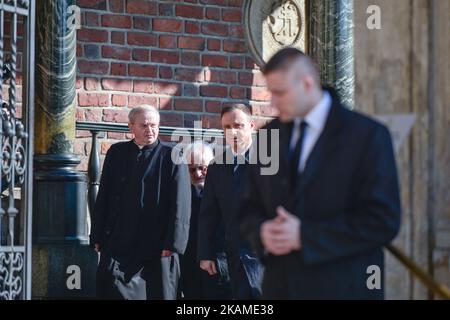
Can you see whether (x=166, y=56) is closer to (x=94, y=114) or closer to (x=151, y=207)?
(x=94, y=114)

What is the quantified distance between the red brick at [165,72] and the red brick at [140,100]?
172 millimetres

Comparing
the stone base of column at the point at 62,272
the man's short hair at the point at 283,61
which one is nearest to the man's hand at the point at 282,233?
the man's short hair at the point at 283,61

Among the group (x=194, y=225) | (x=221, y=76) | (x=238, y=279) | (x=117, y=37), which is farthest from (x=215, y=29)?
(x=238, y=279)

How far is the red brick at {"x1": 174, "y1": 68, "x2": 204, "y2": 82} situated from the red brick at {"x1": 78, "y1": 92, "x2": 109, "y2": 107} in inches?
23.8

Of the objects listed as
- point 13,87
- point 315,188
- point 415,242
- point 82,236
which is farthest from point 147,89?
point 315,188

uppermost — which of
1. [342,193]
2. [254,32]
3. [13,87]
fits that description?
[254,32]

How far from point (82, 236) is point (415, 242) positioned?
3.02 metres

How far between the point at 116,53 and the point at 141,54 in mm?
198

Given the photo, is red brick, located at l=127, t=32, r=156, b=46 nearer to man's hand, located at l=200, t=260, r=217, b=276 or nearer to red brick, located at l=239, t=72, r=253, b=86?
red brick, located at l=239, t=72, r=253, b=86

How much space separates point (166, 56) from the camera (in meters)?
8.95

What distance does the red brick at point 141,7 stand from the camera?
29.0 feet

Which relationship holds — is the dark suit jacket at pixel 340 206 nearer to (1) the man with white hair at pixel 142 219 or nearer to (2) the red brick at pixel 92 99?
(1) the man with white hair at pixel 142 219

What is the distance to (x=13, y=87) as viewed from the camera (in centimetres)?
661
